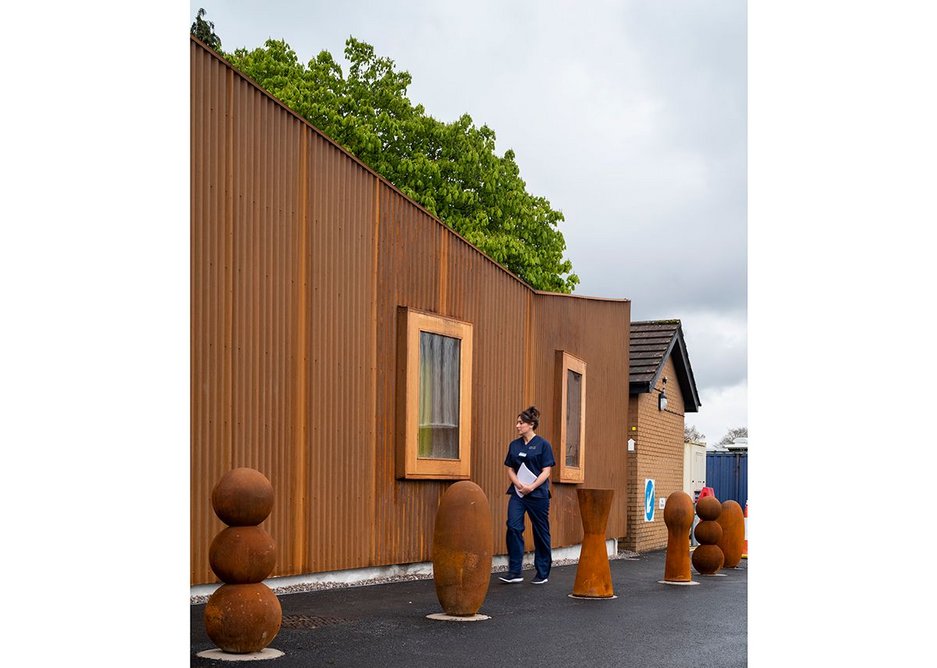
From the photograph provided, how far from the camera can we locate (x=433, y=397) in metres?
13.8

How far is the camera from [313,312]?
11.2 meters

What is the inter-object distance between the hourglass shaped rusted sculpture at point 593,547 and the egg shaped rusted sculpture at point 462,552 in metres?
2.29

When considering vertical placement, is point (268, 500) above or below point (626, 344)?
below

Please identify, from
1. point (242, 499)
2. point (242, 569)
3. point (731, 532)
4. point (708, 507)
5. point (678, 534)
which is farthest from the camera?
point (731, 532)

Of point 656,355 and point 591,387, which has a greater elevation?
point 656,355

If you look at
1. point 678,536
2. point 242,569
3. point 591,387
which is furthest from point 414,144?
point 242,569

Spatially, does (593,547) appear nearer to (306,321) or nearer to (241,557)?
(306,321)

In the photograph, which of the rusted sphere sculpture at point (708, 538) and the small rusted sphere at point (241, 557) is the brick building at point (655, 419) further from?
the small rusted sphere at point (241, 557)

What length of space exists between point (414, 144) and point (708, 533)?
2176 centimetres

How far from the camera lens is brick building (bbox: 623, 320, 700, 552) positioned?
76.0 feet

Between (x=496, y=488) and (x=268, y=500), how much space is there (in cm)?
882
